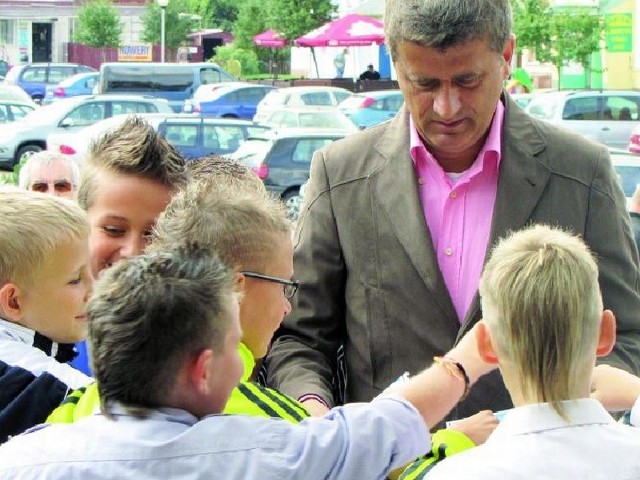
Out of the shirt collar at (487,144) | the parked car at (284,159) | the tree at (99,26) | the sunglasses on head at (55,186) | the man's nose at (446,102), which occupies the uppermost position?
the tree at (99,26)

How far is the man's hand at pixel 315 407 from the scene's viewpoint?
273 centimetres

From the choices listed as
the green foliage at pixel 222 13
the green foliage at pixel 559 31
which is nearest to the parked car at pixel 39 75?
the green foliage at pixel 559 31

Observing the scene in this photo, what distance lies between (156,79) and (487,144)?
3297 cm

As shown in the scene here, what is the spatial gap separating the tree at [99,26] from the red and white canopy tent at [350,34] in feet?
63.2

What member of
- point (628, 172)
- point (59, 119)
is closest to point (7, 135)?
point (59, 119)

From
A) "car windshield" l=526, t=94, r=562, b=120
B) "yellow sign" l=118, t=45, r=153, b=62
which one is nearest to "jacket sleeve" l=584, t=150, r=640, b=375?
"car windshield" l=526, t=94, r=562, b=120

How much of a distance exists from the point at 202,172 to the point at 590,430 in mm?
1344

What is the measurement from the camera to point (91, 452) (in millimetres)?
2070

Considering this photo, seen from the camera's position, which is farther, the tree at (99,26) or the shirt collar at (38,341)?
the tree at (99,26)

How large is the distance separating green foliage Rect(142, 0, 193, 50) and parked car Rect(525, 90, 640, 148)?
3271 cm

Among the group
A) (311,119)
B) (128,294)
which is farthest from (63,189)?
(311,119)

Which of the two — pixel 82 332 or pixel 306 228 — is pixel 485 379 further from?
pixel 82 332

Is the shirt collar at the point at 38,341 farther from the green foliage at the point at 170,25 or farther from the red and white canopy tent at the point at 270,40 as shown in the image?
the green foliage at the point at 170,25

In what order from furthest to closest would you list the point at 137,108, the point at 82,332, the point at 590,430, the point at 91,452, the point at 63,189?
the point at 137,108 < the point at 63,189 < the point at 82,332 < the point at 590,430 < the point at 91,452
